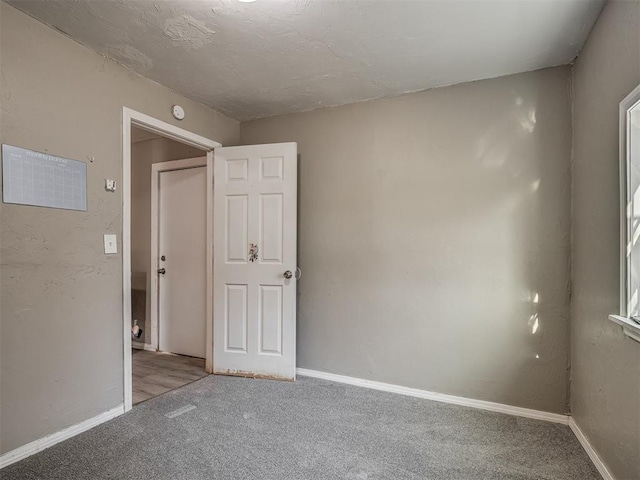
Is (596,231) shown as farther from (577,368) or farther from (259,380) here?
(259,380)

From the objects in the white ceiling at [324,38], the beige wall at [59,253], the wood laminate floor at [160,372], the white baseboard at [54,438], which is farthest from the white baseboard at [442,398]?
the white ceiling at [324,38]

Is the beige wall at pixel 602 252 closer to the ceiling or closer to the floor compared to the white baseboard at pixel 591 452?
closer to the ceiling

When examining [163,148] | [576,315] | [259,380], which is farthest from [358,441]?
[163,148]

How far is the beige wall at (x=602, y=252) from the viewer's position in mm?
1476

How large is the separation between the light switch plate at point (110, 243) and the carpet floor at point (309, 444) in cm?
110

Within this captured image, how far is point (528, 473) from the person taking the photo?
67.4 inches

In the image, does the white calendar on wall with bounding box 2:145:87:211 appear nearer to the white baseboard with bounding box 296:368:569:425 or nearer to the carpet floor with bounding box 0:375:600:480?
the carpet floor with bounding box 0:375:600:480

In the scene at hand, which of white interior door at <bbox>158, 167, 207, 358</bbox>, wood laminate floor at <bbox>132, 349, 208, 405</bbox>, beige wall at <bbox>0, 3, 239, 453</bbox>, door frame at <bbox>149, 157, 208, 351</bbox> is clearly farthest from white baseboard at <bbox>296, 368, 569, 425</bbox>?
door frame at <bbox>149, 157, 208, 351</bbox>

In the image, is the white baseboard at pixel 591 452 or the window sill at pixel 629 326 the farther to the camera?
the white baseboard at pixel 591 452

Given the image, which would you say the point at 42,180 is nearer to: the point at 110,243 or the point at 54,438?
the point at 110,243

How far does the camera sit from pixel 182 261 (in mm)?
3684

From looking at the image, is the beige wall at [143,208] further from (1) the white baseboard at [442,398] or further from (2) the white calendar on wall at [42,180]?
(1) the white baseboard at [442,398]

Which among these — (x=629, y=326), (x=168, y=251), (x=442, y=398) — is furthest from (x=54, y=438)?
(x=629, y=326)

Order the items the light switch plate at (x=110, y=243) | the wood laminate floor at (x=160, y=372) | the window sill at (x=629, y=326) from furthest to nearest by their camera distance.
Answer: the wood laminate floor at (x=160, y=372)
the light switch plate at (x=110, y=243)
the window sill at (x=629, y=326)
